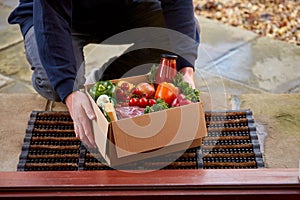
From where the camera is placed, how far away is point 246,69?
256 centimetres

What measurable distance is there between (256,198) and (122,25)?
1164 millimetres

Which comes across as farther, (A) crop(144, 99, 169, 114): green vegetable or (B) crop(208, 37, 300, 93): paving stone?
(B) crop(208, 37, 300, 93): paving stone

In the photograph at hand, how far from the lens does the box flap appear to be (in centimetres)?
153

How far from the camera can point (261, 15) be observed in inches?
128

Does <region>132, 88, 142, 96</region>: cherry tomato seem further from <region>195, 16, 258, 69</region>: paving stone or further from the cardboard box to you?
<region>195, 16, 258, 69</region>: paving stone

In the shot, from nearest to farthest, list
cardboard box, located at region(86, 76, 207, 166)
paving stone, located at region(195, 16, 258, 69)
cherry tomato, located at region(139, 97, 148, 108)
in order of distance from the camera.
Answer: cardboard box, located at region(86, 76, 207, 166)
cherry tomato, located at region(139, 97, 148, 108)
paving stone, located at region(195, 16, 258, 69)

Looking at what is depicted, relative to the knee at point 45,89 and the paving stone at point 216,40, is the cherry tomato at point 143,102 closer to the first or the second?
the knee at point 45,89

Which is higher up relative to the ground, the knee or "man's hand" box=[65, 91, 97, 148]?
"man's hand" box=[65, 91, 97, 148]

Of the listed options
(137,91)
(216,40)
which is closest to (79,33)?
(137,91)

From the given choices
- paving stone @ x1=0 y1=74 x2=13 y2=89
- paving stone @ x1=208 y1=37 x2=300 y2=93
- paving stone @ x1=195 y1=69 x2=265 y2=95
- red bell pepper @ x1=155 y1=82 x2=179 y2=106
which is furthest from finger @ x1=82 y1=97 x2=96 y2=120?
paving stone @ x1=208 y1=37 x2=300 y2=93

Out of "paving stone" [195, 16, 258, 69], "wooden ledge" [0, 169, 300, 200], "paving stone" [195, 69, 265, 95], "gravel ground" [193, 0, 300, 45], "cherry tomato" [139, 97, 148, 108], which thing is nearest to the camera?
"wooden ledge" [0, 169, 300, 200]

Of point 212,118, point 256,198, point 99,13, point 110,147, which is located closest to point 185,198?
point 256,198

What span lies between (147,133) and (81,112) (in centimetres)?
22

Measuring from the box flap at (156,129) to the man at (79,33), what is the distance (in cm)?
13
